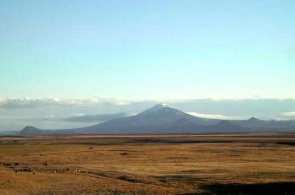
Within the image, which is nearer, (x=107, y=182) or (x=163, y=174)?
(x=107, y=182)

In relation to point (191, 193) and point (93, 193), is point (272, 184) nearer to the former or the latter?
point (191, 193)

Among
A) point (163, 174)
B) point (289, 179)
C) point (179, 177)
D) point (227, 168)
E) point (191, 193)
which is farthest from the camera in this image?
point (227, 168)

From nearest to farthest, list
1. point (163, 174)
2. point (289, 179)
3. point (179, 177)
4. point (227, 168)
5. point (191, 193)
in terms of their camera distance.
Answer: point (191, 193) → point (289, 179) → point (179, 177) → point (163, 174) → point (227, 168)

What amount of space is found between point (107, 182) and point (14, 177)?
13008 millimetres

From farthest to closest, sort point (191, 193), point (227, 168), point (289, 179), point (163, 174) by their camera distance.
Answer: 1. point (227, 168)
2. point (163, 174)
3. point (289, 179)
4. point (191, 193)

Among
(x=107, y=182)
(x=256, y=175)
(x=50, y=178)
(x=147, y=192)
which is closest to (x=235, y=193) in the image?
(x=147, y=192)

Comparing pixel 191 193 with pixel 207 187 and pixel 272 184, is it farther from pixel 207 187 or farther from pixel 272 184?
pixel 272 184

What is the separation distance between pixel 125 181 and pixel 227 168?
16651 millimetres

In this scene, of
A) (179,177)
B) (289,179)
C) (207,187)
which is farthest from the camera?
(179,177)

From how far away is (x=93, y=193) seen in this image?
138 feet

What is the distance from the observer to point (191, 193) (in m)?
41.6

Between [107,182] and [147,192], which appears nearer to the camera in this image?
[147,192]

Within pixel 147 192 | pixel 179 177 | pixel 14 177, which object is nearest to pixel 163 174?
pixel 179 177

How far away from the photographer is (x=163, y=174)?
55.7 m
